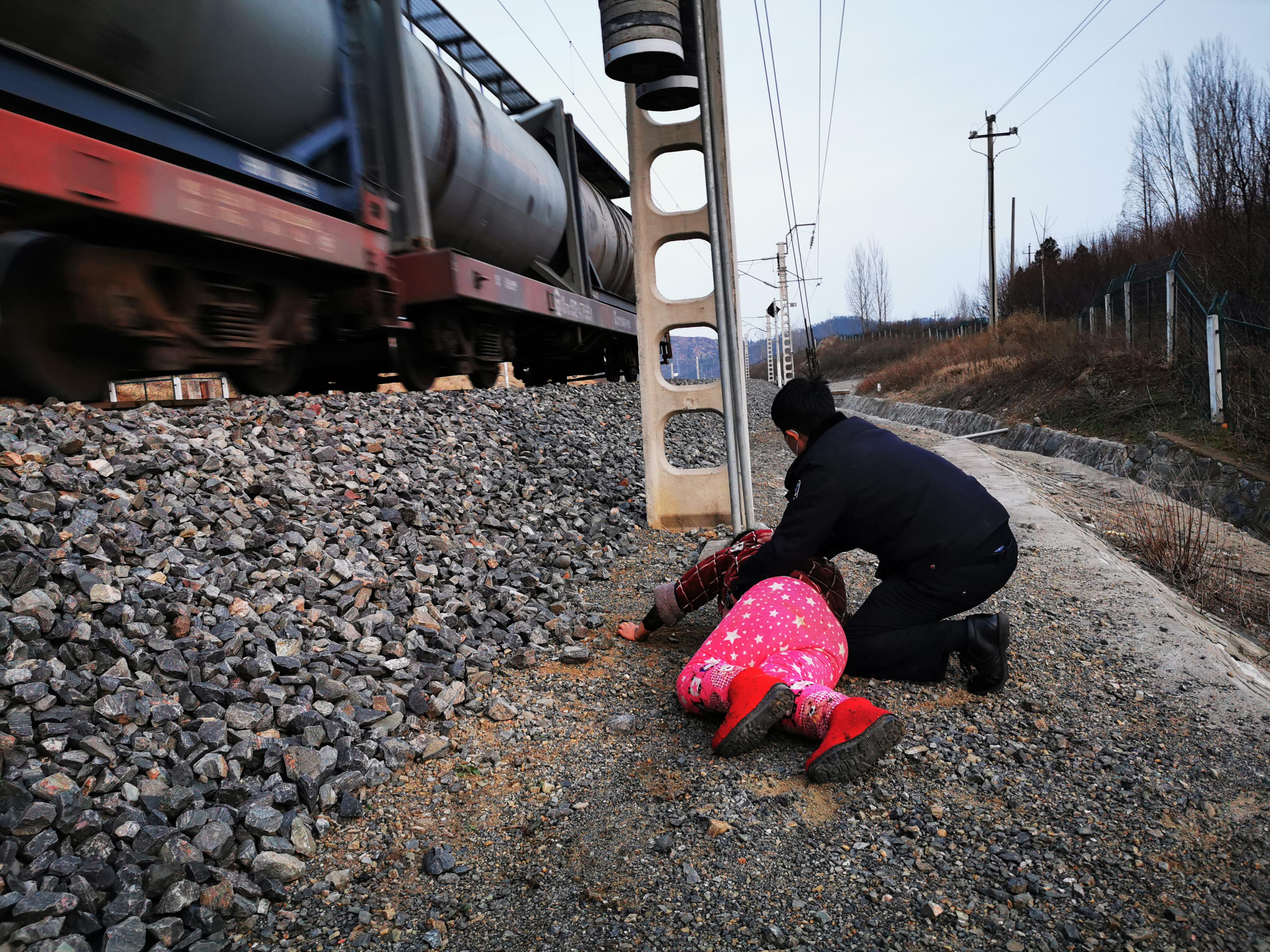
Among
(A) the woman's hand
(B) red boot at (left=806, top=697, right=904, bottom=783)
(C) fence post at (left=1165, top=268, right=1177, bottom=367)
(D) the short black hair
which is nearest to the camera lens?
(B) red boot at (left=806, top=697, right=904, bottom=783)

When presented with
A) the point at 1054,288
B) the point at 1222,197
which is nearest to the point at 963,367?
the point at 1222,197

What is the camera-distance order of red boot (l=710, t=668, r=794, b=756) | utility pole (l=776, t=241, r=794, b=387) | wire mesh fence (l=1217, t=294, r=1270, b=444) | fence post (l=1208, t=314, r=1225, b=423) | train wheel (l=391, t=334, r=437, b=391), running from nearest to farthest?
red boot (l=710, t=668, r=794, b=756) → train wheel (l=391, t=334, r=437, b=391) → wire mesh fence (l=1217, t=294, r=1270, b=444) → fence post (l=1208, t=314, r=1225, b=423) → utility pole (l=776, t=241, r=794, b=387)

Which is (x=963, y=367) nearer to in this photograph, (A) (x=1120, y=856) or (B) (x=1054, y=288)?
(B) (x=1054, y=288)

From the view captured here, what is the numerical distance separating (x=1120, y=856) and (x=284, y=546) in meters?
3.68

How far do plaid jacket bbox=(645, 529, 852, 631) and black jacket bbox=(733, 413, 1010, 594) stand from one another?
28 centimetres

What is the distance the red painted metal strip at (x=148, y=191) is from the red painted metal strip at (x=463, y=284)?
2.69ft

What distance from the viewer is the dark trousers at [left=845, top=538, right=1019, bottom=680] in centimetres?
322

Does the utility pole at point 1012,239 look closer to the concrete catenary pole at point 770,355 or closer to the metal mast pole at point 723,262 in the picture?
the concrete catenary pole at point 770,355

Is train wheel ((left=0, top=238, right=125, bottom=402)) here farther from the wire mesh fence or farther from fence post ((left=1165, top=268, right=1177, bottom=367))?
fence post ((left=1165, top=268, right=1177, bottom=367))

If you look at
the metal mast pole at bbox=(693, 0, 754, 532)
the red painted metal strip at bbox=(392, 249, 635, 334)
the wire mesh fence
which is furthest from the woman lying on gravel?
the wire mesh fence

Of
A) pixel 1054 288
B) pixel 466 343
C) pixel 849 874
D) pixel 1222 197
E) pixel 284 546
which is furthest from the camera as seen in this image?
pixel 1054 288

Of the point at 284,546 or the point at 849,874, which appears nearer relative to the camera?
the point at 849,874

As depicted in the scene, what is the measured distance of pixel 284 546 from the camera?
3.89m

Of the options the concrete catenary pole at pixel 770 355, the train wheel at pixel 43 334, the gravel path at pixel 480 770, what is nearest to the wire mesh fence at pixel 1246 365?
the gravel path at pixel 480 770
